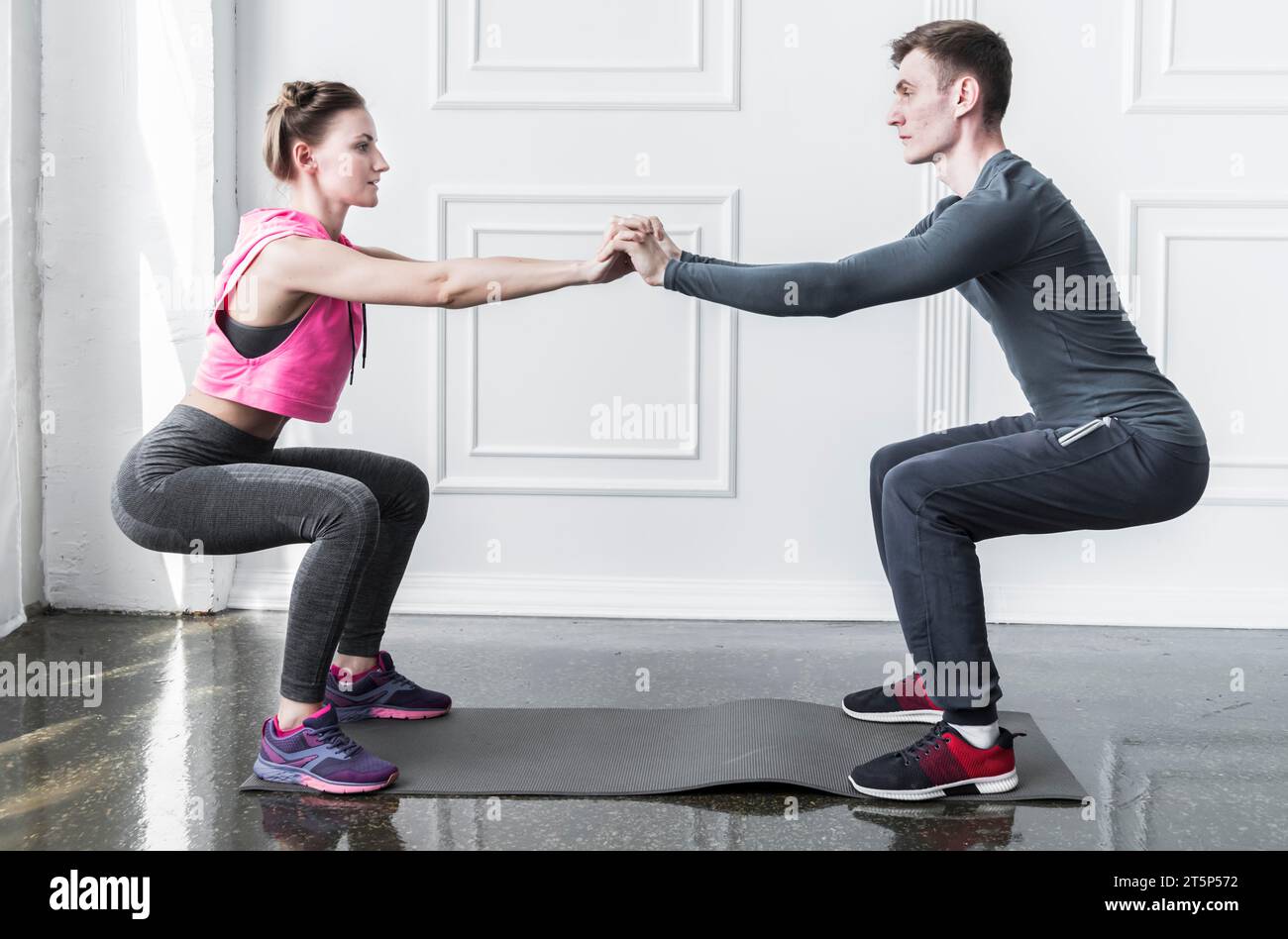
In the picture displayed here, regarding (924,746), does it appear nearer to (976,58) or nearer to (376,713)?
(376,713)

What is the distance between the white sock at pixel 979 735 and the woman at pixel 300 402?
87cm

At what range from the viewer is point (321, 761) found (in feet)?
6.04

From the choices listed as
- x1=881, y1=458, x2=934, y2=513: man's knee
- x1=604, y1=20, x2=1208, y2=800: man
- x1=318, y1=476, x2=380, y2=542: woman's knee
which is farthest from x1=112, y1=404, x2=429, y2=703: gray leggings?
x1=881, y1=458, x2=934, y2=513: man's knee

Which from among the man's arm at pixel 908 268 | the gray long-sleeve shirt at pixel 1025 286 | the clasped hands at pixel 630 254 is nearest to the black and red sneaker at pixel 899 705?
the gray long-sleeve shirt at pixel 1025 286

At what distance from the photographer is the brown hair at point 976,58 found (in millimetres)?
1987

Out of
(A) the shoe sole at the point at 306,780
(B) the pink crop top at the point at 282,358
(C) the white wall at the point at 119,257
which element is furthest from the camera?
(C) the white wall at the point at 119,257

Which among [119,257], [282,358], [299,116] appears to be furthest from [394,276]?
[119,257]

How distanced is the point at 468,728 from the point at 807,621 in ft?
3.75

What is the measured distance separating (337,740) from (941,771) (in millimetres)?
920

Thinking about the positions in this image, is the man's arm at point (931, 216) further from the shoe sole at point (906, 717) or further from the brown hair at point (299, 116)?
the brown hair at point (299, 116)

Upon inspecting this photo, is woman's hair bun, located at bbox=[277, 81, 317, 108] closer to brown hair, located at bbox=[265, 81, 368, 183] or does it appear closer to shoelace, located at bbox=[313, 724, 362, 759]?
brown hair, located at bbox=[265, 81, 368, 183]

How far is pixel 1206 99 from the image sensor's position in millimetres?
2934
